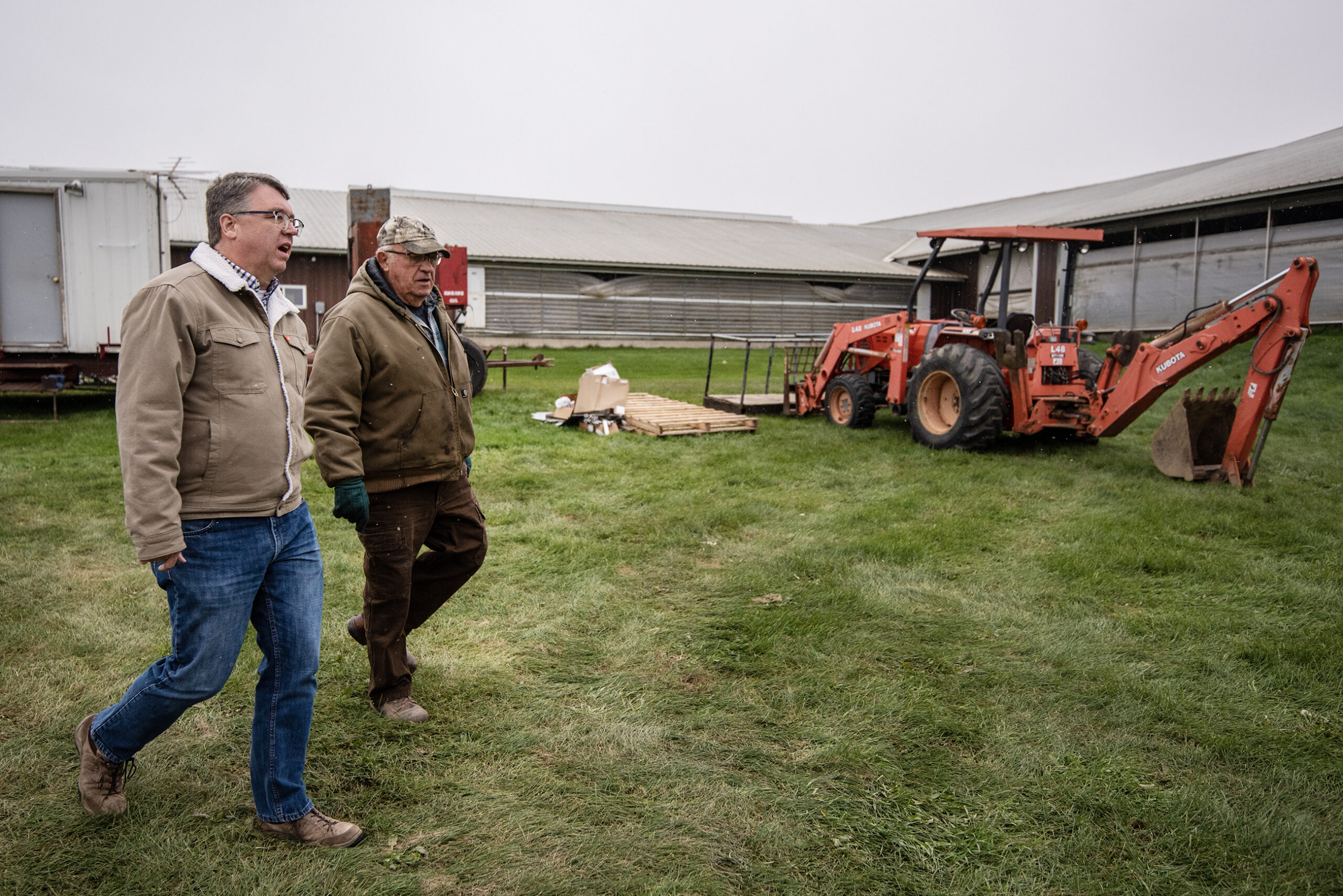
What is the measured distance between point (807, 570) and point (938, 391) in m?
5.09

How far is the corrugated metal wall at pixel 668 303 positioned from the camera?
24.1m

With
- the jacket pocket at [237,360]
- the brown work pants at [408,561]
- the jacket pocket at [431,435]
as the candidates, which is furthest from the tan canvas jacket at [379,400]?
the jacket pocket at [237,360]

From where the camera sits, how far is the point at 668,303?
26.1 m

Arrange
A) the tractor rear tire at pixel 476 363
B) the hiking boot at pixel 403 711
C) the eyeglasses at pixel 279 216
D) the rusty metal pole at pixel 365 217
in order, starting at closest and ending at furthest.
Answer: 1. the eyeglasses at pixel 279 216
2. the hiking boot at pixel 403 711
3. the rusty metal pole at pixel 365 217
4. the tractor rear tire at pixel 476 363

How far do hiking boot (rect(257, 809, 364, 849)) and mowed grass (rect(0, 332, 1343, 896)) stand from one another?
0.04m

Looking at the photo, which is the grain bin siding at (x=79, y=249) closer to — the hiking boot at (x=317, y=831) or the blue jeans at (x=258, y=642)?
the blue jeans at (x=258, y=642)

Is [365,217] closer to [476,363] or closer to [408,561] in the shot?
[476,363]

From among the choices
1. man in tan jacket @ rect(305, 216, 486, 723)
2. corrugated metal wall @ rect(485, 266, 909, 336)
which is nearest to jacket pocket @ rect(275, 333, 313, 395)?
man in tan jacket @ rect(305, 216, 486, 723)

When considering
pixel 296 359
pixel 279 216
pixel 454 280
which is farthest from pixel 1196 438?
pixel 454 280

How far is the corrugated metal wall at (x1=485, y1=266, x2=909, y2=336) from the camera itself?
24109 mm

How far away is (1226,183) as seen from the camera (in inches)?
798

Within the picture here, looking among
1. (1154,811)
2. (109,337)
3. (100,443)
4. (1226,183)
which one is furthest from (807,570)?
(1226,183)

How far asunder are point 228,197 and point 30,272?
10452mm

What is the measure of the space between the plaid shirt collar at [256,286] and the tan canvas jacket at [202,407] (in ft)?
0.06
